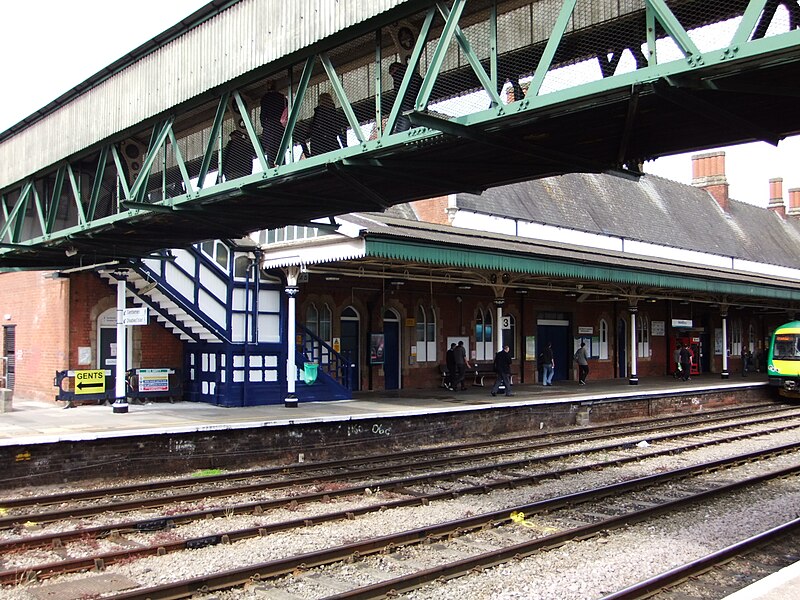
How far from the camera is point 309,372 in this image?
17641 mm

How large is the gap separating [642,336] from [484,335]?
10.5 meters

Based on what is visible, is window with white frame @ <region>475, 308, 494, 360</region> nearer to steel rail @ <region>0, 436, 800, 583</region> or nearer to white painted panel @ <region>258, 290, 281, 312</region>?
white painted panel @ <region>258, 290, 281, 312</region>

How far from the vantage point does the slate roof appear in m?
27.6

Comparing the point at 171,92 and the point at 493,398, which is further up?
the point at 171,92

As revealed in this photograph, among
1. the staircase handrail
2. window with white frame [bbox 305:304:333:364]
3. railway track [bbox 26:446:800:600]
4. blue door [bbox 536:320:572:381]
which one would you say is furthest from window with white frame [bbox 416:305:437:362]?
railway track [bbox 26:446:800:600]

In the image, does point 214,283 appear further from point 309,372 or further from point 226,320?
point 309,372

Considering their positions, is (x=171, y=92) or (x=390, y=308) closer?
(x=171, y=92)

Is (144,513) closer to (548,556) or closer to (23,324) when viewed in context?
(548,556)

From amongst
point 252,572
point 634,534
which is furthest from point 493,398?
point 252,572

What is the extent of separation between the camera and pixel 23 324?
1905 cm

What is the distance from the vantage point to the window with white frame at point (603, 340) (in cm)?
2936

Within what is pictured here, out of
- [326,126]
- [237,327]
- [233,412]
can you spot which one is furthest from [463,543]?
[237,327]

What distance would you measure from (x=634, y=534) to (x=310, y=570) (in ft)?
12.8

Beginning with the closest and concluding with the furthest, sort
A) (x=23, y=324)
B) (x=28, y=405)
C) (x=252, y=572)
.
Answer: (x=252, y=572), (x=28, y=405), (x=23, y=324)
